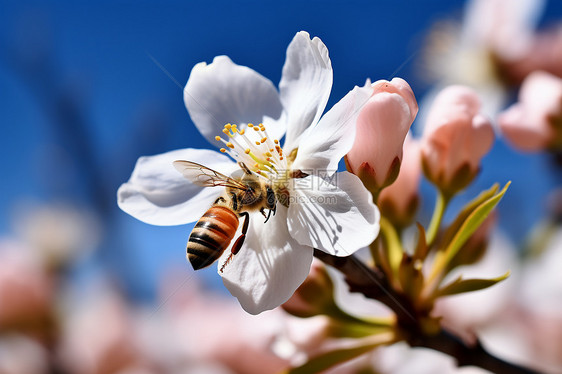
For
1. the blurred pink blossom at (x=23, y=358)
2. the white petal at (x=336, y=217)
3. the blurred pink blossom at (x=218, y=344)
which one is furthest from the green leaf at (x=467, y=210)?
the blurred pink blossom at (x=23, y=358)

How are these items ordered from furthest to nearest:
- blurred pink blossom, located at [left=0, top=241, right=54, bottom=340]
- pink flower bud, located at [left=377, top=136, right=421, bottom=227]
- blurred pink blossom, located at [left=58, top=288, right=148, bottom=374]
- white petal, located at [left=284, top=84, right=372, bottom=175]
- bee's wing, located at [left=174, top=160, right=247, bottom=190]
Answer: blurred pink blossom, located at [left=0, top=241, right=54, bottom=340], blurred pink blossom, located at [left=58, top=288, right=148, bottom=374], pink flower bud, located at [left=377, top=136, right=421, bottom=227], bee's wing, located at [left=174, top=160, right=247, bottom=190], white petal, located at [left=284, top=84, right=372, bottom=175]

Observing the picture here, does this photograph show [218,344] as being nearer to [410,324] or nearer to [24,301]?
[24,301]

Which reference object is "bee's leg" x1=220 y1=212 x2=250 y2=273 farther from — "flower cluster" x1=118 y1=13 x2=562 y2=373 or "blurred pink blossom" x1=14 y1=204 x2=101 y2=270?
"blurred pink blossom" x1=14 y1=204 x2=101 y2=270

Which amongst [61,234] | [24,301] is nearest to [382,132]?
[24,301]

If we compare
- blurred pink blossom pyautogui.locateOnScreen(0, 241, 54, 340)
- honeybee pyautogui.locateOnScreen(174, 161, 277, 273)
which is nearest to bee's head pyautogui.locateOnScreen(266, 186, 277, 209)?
honeybee pyautogui.locateOnScreen(174, 161, 277, 273)

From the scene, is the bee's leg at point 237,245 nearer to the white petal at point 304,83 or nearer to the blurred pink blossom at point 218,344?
the white petal at point 304,83
